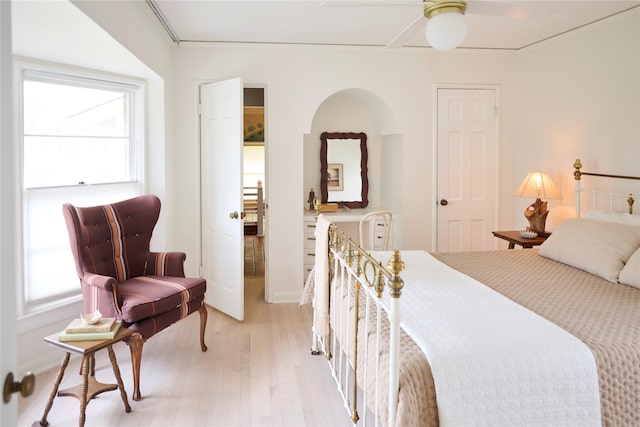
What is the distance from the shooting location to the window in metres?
3.37

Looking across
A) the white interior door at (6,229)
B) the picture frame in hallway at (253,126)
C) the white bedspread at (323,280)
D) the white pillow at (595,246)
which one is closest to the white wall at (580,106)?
the white pillow at (595,246)

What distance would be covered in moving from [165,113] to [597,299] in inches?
136

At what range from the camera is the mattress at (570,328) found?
1770mm

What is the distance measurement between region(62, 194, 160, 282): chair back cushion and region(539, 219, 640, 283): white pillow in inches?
111

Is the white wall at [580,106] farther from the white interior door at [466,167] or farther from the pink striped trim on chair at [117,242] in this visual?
the pink striped trim on chair at [117,242]

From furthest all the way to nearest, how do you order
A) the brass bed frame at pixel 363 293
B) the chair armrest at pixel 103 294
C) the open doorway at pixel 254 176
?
the open doorway at pixel 254 176 → the chair armrest at pixel 103 294 → the brass bed frame at pixel 363 293

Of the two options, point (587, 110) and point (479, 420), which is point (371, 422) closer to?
point (479, 420)

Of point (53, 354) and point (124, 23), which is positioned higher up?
point (124, 23)

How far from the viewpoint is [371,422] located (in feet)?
8.53

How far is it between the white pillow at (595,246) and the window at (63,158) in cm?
327

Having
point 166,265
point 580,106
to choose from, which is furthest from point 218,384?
point 580,106

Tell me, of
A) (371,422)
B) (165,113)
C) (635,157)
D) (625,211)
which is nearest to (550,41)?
(635,157)

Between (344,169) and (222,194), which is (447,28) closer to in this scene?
(222,194)

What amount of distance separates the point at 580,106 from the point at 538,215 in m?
0.96
